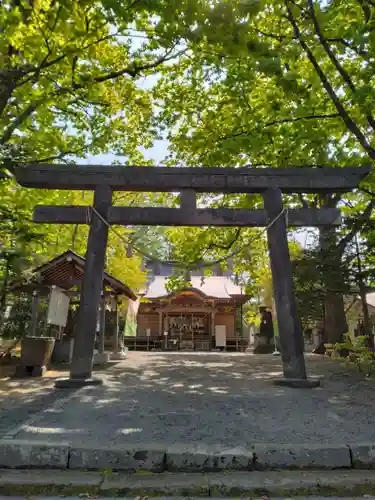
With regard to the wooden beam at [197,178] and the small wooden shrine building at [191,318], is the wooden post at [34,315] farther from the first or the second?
the small wooden shrine building at [191,318]

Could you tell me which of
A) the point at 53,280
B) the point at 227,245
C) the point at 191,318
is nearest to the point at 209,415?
the point at 53,280

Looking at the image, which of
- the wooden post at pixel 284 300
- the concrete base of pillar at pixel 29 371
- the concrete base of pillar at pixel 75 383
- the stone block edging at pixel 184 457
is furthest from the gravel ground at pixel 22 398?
the wooden post at pixel 284 300

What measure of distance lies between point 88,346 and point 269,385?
343cm

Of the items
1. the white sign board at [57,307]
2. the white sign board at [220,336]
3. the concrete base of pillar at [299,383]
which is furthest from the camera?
the white sign board at [220,336]

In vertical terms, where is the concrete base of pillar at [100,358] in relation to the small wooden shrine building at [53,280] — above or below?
below

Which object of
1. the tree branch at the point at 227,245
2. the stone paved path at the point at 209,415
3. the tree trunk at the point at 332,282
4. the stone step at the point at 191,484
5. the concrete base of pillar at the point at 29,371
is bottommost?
the stone step at the point at 191,484

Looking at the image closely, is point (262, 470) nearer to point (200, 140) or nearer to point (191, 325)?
point (200, 140)

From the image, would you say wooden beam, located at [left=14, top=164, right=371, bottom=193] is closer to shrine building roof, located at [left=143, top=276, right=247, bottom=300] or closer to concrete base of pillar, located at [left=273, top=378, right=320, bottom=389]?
concrete base of pillar, located at [left=273, top=378, right=320, bottom=389]

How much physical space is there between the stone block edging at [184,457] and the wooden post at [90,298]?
9.59 ft

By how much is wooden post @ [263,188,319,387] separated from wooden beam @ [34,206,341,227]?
0.79ft

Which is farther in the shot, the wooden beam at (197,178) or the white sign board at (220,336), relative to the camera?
the white sign board at (220,336)

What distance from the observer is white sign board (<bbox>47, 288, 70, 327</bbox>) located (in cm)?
1039

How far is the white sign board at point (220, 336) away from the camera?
973 inches

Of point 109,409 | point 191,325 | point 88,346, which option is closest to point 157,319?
point 191,325
